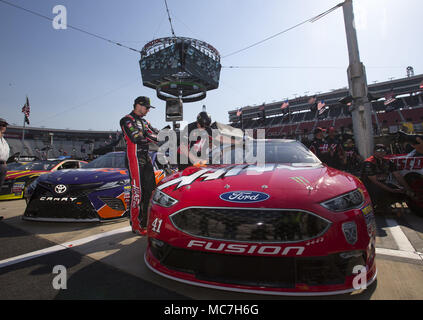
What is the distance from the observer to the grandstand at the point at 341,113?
33344 mm

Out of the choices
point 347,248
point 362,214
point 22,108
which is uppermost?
point 22,108

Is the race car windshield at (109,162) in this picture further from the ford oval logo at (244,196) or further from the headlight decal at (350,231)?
the headlight decal at (350,231)

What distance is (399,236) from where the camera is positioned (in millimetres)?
2727

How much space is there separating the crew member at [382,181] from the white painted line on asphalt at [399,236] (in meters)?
0.36

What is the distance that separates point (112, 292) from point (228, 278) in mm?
791

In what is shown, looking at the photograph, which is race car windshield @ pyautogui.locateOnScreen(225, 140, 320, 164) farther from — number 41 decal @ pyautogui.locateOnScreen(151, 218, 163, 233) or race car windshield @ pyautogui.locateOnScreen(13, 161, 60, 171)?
race car windshield @ pyautogui.locateOnScreen(13, 161, 60, 171)

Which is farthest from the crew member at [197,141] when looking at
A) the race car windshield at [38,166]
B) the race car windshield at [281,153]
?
the race car windshield at [38,166]

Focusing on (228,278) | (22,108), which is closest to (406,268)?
(228,278)

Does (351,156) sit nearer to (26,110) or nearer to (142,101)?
(142,101)

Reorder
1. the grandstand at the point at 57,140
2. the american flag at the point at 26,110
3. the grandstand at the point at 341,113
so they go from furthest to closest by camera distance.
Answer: the grandstand at the point at 57,140, the grandstand at the point at 341,113, the american flag at the point at 26,110

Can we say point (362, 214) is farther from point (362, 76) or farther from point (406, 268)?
point (362, 76)

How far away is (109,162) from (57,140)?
→ 59.2 m

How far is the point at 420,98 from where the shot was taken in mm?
36031
